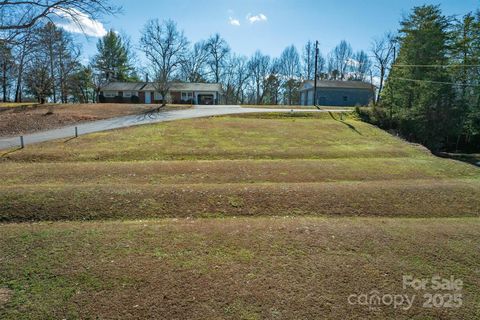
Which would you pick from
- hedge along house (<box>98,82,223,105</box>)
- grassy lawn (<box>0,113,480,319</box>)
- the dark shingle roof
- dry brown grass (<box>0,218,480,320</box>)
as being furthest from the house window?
dry brown grass (<box>0,218,480,320</box>)

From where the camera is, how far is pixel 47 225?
683 cm

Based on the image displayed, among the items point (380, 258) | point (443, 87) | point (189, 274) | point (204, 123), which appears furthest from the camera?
point (443, 87)

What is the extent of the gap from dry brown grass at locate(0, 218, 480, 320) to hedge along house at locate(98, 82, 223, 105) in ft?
128

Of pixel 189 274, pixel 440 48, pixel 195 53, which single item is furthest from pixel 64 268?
pixel 195 53

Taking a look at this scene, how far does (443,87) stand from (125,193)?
27.5m

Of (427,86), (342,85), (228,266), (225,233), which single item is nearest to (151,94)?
(342,85)

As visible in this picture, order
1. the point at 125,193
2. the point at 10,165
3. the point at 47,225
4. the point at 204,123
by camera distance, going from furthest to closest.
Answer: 1. the point at 204,123
2. the point at 10,165
3. the point at 125,193
4. the point at 47,225

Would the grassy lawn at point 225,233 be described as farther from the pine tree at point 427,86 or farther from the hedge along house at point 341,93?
the hedge along house at point 341,93

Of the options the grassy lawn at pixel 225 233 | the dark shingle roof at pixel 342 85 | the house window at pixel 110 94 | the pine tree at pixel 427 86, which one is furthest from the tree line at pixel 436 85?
the house window at pixel 110 94

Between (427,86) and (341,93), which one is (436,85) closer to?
(427,86)

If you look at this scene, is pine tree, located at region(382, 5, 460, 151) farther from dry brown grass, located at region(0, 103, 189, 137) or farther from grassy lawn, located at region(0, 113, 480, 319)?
dry brown grass, located at region(0, 103, 189, 137)

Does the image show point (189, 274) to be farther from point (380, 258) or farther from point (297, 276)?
point (380, 258)

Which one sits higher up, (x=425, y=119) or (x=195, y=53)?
(x=195, y=53)

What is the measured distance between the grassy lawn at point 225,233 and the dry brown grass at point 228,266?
2 centimetres
